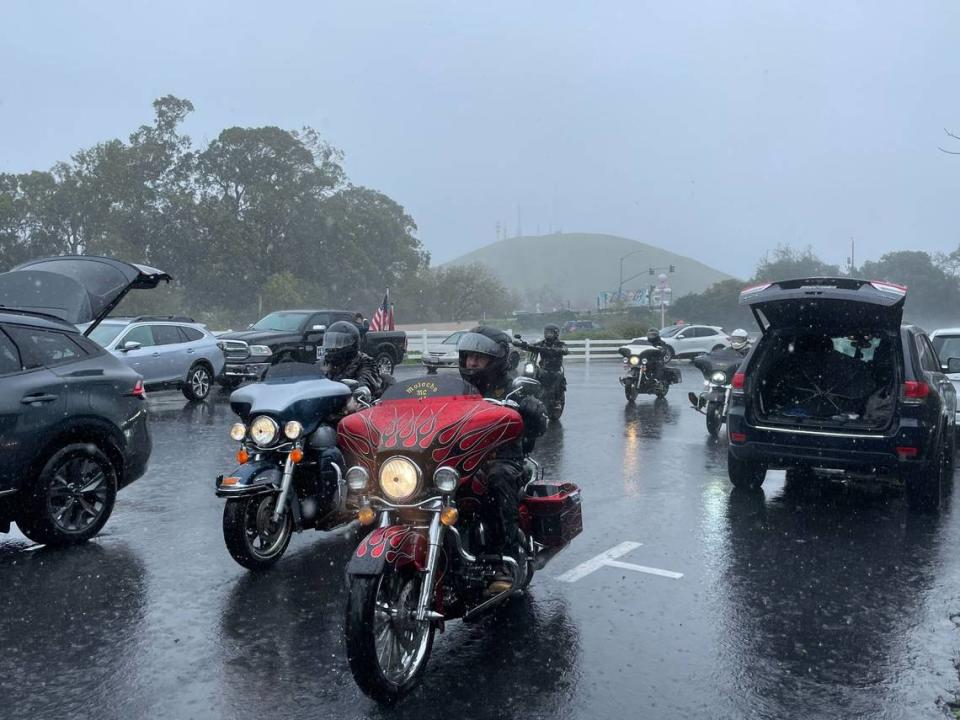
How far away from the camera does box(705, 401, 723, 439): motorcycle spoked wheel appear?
13.3 m

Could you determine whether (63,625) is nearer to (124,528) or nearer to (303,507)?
(303,507)

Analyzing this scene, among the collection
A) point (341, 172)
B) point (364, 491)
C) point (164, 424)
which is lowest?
point (164, 424)

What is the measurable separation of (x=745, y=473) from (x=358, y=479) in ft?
17.9

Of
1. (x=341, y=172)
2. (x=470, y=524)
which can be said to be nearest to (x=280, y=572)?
(x=470, y=524)

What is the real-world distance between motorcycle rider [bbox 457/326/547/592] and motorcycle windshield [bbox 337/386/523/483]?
0.14 metres

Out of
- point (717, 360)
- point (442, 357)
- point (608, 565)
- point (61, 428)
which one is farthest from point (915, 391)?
point (442, 357)

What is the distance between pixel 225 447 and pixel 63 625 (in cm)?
688

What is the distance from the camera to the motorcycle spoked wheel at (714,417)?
43.6ft

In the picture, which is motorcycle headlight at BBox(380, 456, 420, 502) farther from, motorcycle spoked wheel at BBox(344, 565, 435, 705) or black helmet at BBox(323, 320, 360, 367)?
black helmet at BBox(323, 320, 360, 367)

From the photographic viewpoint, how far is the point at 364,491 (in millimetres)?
4609

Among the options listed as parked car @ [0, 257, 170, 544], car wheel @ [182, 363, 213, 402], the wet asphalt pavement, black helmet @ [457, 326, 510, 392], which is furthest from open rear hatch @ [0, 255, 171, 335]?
car wheel @ [182, 363, 213, 402]

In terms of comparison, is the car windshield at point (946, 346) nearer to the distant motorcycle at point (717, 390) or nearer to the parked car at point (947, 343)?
the parked car at point (947, 343)

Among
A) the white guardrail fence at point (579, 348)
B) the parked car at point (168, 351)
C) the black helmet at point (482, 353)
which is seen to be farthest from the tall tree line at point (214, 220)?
the black helmet at point (482, 353)

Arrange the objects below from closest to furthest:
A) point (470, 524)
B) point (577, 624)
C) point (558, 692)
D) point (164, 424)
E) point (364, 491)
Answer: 1. point (558, 692)
2. point (364, 491)
3. point (470, 524)
4. point (577, 624)
5. point (164, 424)
